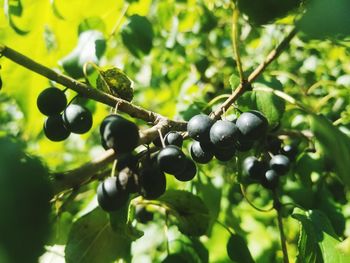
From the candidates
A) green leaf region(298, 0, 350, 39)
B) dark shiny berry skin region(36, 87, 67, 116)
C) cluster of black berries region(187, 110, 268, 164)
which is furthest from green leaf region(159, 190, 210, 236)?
green leaf region(298, 0, 350, 39)

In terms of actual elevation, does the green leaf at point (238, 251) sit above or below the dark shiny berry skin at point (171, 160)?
below

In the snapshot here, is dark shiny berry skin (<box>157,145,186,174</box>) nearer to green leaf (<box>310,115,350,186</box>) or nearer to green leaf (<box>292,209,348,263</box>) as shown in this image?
green leaf (<box>310,115,350,186</box>)

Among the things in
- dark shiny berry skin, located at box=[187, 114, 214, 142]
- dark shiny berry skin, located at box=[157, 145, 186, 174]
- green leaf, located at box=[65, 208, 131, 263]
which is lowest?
green leaf, located at box=[65, 208, 131, 263]

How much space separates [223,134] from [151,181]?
27 cm

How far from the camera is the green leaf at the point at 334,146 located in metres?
0.89

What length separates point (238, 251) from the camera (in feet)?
6.48

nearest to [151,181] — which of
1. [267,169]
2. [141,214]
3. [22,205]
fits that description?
[22,205]

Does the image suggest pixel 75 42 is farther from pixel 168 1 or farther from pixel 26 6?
pixel 168 1

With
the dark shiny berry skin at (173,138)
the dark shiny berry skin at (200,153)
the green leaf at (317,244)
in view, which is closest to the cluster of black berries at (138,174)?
the dark shiny berry skin at (173,138)

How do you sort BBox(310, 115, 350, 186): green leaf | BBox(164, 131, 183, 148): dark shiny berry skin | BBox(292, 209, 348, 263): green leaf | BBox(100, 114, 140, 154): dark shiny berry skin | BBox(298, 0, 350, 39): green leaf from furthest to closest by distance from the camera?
BBox(292, 209, 348, 263): green leaf < BBox(164, 131, 183, 148): dark shiny berry skin < BBox(100, 114, 140, 154): dark shiny berry skin < BBox(310, 115, 350, 186): green leaf < BBox(298, 0, 350, 39): green leaf

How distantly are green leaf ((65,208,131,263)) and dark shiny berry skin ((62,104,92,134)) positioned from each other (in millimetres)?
561

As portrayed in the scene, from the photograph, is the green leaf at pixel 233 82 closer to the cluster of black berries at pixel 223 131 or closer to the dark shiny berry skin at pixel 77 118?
the cluster of black berries at pixel 223 131

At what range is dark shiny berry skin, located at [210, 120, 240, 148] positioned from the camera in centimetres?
126

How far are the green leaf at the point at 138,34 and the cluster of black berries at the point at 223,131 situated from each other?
4.40ft
